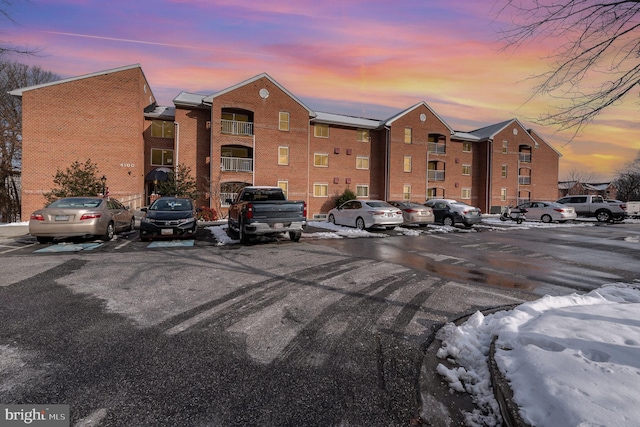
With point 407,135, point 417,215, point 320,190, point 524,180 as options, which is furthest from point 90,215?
point 524,180

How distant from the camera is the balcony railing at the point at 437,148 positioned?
103ft

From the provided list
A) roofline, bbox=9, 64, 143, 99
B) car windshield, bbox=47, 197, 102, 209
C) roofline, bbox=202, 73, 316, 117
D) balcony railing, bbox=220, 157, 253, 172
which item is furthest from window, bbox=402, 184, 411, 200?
car windshield, bbox=47, 197, 102, 209

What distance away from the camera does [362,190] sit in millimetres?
29312

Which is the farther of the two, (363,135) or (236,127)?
(363,135)

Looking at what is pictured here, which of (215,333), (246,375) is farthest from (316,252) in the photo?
(246,375)

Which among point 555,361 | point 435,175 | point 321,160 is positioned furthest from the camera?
point 435,175

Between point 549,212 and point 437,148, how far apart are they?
12.8 metres

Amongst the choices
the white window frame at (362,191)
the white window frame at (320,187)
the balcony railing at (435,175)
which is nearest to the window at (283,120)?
the white window frame at (320,187)

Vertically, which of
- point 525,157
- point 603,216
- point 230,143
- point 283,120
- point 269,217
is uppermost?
point 283,120

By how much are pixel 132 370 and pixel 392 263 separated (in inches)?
234

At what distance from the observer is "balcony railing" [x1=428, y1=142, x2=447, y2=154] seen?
3154 cm

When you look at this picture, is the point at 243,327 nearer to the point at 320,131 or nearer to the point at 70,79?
the point at 320,131

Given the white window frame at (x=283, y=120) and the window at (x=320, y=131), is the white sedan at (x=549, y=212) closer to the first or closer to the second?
the window at (x=320, y=131)

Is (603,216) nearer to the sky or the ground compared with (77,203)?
nearer to the ground
